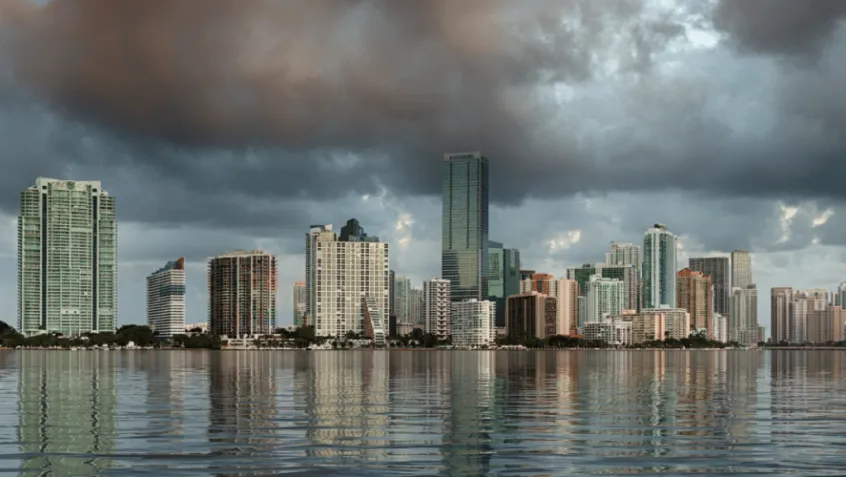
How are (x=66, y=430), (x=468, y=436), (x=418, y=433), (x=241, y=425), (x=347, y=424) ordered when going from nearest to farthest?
(x=468, y=436) < (x=418, y=433) < (x=66, y=430) < (x=241, y=425) < (x=347, y=424)

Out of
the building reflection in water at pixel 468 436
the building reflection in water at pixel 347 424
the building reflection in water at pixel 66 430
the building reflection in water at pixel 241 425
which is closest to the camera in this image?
the building reflection in water at pixel 66 430

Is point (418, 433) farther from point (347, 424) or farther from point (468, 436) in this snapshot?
point (347, 424)

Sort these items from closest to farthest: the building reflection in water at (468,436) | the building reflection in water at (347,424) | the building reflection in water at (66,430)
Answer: the building reflection in water at (66,430) < the building reflection in water at (468,436) < the building reflection in water at (347,424)

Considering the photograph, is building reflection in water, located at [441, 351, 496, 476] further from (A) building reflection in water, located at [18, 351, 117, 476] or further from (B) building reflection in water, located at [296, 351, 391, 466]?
(A) building reflection in water, located at [18, 351, 117, 476]

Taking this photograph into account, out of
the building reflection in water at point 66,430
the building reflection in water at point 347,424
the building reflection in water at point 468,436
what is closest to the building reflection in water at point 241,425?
the building reflection in water at point 347,424

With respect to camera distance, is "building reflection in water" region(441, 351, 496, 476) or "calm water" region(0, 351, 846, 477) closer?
"calm water" region(0, 351, 846, 477)

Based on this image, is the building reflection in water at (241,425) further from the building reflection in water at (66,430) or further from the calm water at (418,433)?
the building reflection in water at (66,430)

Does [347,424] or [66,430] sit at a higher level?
[66,430]

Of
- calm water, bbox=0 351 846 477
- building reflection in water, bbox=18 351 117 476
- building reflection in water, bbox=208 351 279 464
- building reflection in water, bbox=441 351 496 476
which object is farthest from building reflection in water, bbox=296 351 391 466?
building reflection in water, bbox=18 351 117 476

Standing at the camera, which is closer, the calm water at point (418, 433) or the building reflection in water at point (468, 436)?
the calm water at point (418, 433)

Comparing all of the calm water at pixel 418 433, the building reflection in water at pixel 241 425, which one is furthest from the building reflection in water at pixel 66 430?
the building reflection in water at pixel 241 425

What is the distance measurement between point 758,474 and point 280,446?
19.9 meters

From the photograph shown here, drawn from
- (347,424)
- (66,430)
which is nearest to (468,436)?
(347,424)

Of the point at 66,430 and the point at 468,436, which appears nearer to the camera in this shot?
the point at 468,436
